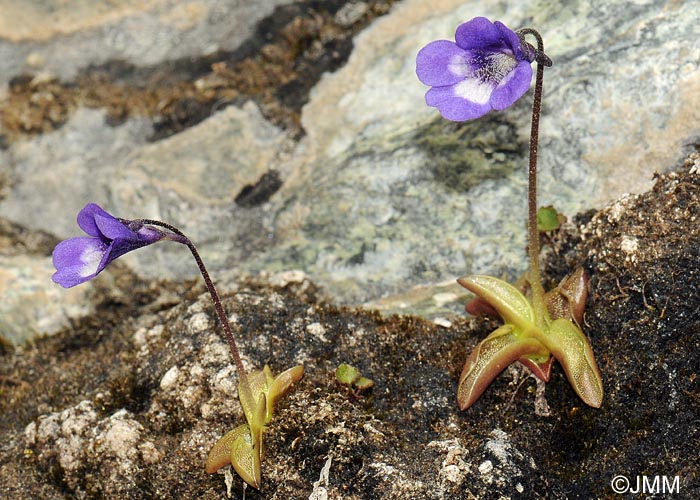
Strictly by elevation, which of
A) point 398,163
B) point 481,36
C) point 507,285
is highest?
point 481,36

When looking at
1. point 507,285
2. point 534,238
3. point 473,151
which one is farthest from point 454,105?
point 473,151

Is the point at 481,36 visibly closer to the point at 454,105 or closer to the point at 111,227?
the point at 454,105

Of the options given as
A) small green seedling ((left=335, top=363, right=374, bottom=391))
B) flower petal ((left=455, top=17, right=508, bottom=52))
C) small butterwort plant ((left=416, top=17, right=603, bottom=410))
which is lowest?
small green seedling ((left=335, top=363, right=374, bottom=391))

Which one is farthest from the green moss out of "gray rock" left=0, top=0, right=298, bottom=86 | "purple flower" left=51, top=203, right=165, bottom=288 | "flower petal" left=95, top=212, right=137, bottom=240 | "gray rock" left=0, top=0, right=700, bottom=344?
"gray rock" left=0, top=0, right=298, bottom=86

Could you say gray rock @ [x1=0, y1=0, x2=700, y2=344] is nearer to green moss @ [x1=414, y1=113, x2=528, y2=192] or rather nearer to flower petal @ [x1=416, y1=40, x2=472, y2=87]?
green moss @ [x1=414, y1=113, x2=528, y2=192]

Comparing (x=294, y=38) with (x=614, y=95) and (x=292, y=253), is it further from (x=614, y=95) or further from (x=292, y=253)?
(x=614, y=95)

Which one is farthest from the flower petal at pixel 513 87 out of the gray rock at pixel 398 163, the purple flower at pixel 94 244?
the purple flower at pixel 94 244
